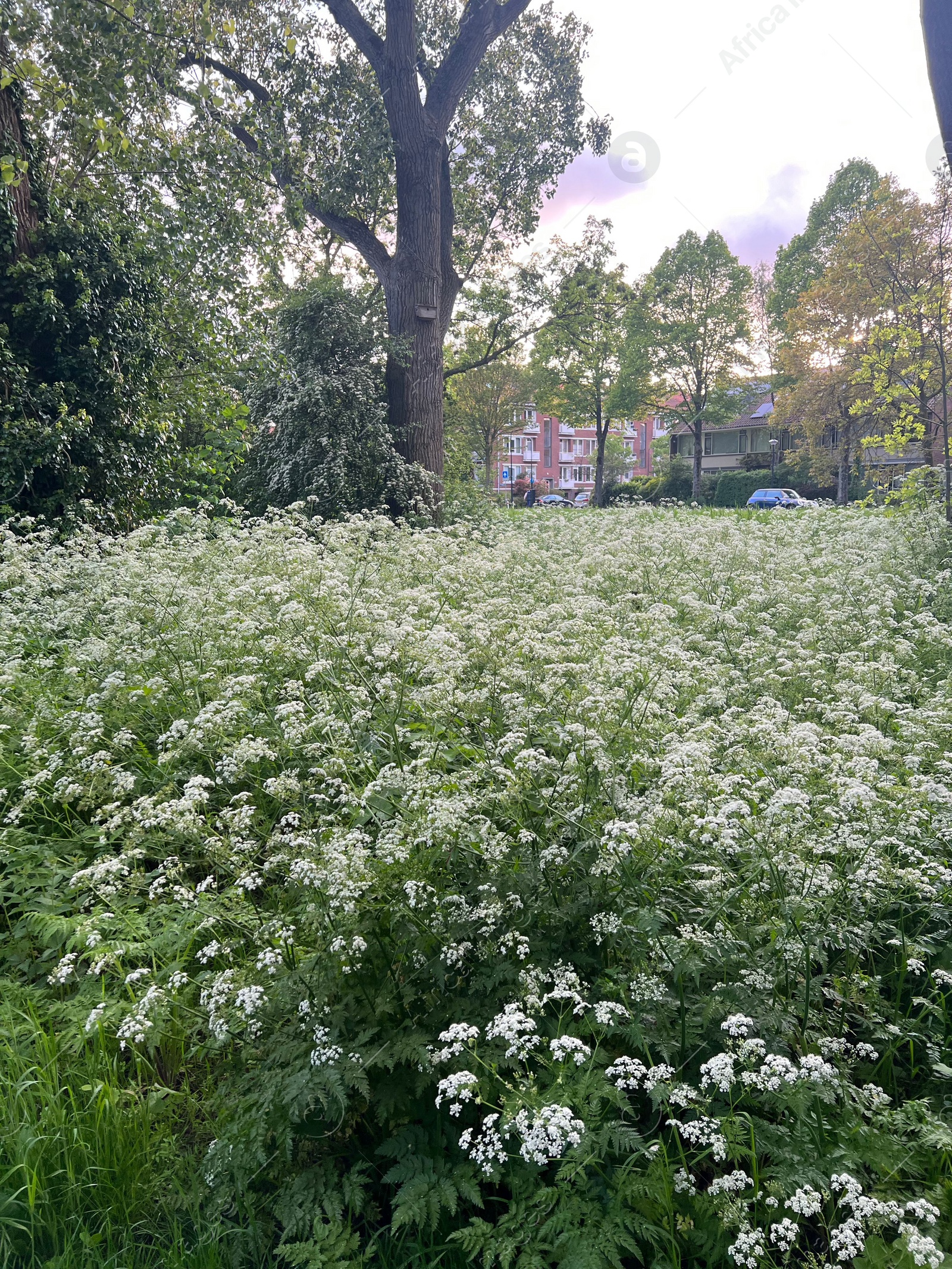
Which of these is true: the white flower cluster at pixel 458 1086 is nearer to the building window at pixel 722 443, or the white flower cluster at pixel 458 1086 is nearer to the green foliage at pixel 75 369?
the green foliage at pixel 75 369

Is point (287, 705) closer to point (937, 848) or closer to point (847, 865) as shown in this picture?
point (847, 865)

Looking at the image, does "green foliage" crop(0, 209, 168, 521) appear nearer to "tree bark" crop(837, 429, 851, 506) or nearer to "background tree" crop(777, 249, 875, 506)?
"background tree" crop(777, 249, 875, 506)

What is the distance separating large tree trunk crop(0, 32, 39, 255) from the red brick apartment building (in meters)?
65.8

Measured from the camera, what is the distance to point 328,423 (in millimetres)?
13977

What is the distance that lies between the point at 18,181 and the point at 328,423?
588cm

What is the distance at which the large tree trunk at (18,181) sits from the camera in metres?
9.31

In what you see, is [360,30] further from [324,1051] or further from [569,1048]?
[569,1048]

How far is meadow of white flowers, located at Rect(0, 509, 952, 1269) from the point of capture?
6.57 ft

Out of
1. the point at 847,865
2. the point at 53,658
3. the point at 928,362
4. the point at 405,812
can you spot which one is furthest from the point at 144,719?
the point at 928,362

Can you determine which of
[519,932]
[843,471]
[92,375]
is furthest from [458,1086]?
[843,471]

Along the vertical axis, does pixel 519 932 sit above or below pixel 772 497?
below

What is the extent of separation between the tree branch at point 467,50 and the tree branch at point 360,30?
1093 millimetres

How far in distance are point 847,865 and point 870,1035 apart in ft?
1.96

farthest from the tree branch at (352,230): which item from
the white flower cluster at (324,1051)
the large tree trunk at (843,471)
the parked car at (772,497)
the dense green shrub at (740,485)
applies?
the dense green shrub at (740,485)
